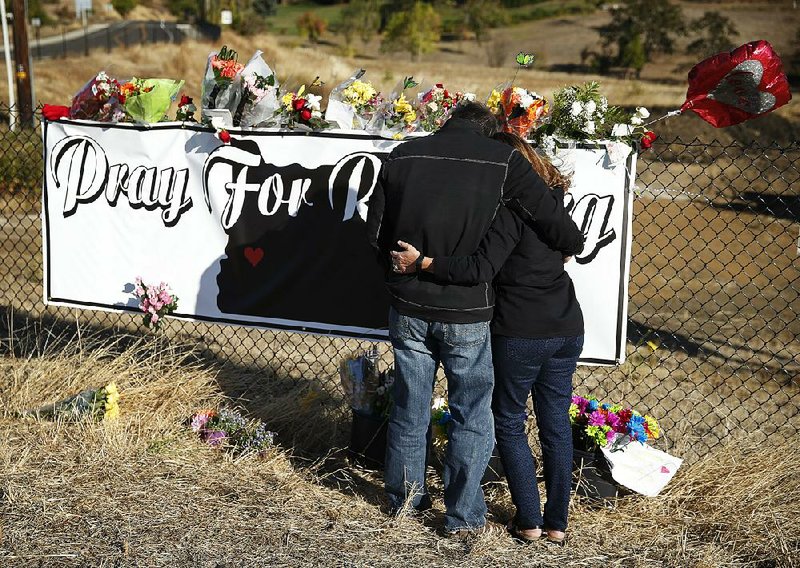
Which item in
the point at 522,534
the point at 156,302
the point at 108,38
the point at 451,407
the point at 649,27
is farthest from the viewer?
the point at 649,27

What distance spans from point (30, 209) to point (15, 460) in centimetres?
805

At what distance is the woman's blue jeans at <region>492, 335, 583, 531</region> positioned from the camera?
11.8 ft

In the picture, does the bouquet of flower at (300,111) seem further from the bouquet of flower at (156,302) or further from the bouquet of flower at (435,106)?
the bouquet of flower at (156,302)

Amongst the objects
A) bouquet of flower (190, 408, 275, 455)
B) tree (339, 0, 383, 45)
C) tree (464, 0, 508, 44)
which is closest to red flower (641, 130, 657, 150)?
bouquet of flower (190, 408, 275, 455)

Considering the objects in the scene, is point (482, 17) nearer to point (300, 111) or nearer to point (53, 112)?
point (53, 112)

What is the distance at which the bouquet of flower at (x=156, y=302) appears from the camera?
5.03 m

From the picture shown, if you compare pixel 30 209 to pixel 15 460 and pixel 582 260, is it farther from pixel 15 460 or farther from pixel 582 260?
pixel 582 260

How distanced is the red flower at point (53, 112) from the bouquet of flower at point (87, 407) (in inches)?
65.2

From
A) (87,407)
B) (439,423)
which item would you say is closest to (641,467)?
(439,423)

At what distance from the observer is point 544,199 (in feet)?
11.4

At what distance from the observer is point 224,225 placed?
500 centimetres

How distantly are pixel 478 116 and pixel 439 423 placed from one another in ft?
5.12

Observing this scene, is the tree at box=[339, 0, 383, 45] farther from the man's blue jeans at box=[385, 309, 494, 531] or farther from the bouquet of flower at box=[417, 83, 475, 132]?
the man's blue jeans at box=[385, 309, 494, 531]

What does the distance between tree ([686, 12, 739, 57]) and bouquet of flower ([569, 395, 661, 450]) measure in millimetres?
45941
